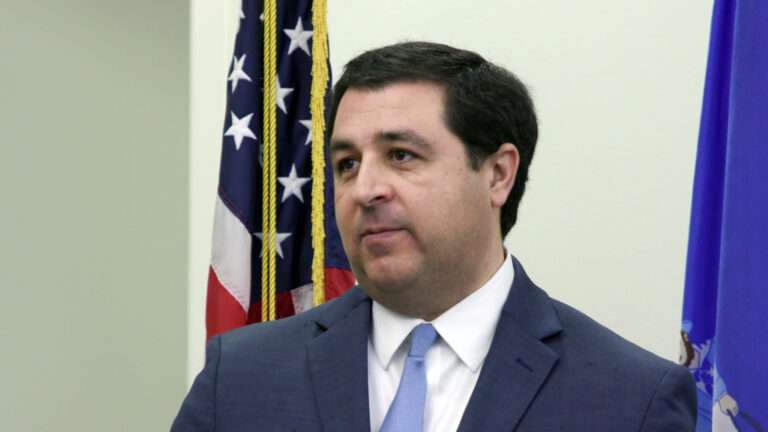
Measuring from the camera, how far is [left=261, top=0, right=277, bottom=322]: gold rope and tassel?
8.71 ft

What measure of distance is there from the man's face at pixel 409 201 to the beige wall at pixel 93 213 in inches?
87.0

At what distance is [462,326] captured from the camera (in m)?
1.70

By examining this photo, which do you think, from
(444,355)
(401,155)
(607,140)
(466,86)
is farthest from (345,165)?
(607,140)

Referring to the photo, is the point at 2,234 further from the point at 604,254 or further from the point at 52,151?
the point at 604,254

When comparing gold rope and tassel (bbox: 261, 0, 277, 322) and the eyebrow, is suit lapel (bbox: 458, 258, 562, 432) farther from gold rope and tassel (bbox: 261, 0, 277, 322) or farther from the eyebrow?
gold rope and tassel (bbox: 261, 0, 277, 322)

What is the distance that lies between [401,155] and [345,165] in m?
0.12

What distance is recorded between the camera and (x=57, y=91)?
3.64 m

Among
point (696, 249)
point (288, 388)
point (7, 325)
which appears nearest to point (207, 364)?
point (288, 388)

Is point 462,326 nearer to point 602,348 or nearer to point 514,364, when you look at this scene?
point 514,364

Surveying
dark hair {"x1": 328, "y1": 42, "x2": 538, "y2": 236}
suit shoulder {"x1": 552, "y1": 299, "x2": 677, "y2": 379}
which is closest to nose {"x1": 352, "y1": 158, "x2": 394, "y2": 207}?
dark hair {"x1": 328, "y1": 42, "x2": 538, "y2": 236}

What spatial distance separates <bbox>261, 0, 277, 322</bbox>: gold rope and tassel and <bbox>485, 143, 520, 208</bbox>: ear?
0.98 m

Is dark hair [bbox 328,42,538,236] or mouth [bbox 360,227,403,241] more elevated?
dark hair [bbox 328,42,538,236]

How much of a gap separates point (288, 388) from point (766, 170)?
1.02m

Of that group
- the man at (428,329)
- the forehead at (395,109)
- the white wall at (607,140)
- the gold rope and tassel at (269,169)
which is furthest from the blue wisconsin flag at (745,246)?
the gold rope and tassel at (269,169)
